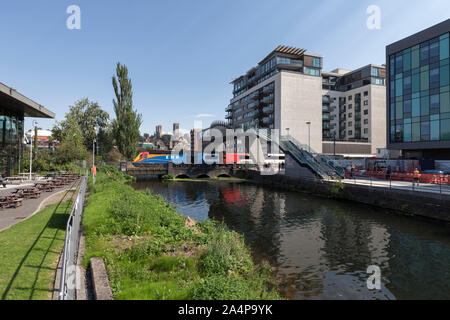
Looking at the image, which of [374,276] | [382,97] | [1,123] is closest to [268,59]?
[382,97]

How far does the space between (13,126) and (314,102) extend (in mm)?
64284

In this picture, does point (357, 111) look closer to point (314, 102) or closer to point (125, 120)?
point (314, 102)

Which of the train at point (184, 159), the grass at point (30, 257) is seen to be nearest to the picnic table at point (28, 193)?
the grass at point (30, 257)

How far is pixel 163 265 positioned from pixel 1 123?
28121 millimetres

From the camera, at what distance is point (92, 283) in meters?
6.36

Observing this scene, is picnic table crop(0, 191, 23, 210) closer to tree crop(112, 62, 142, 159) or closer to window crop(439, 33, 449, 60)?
tree crop(112, 62, 142, 159)

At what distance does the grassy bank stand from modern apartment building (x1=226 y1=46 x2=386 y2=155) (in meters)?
56.4

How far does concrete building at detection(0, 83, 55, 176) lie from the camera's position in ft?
81.3

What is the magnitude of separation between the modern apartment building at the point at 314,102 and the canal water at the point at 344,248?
154 feet

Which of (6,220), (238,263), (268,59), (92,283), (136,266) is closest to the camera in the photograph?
(92,283)

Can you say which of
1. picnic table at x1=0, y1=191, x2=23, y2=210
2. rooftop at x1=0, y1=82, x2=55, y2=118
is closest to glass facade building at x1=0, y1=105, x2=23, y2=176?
rooftop at x1=0, y1=82, x2=55, y2=118

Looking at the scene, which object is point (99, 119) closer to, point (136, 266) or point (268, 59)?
point (268, 59)

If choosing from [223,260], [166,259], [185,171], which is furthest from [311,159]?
[166,259]

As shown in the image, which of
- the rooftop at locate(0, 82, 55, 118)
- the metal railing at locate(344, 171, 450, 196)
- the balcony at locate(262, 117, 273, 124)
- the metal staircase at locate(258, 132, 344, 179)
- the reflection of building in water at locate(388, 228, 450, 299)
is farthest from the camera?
the balcony at locate(262, 117, 273, 124)
